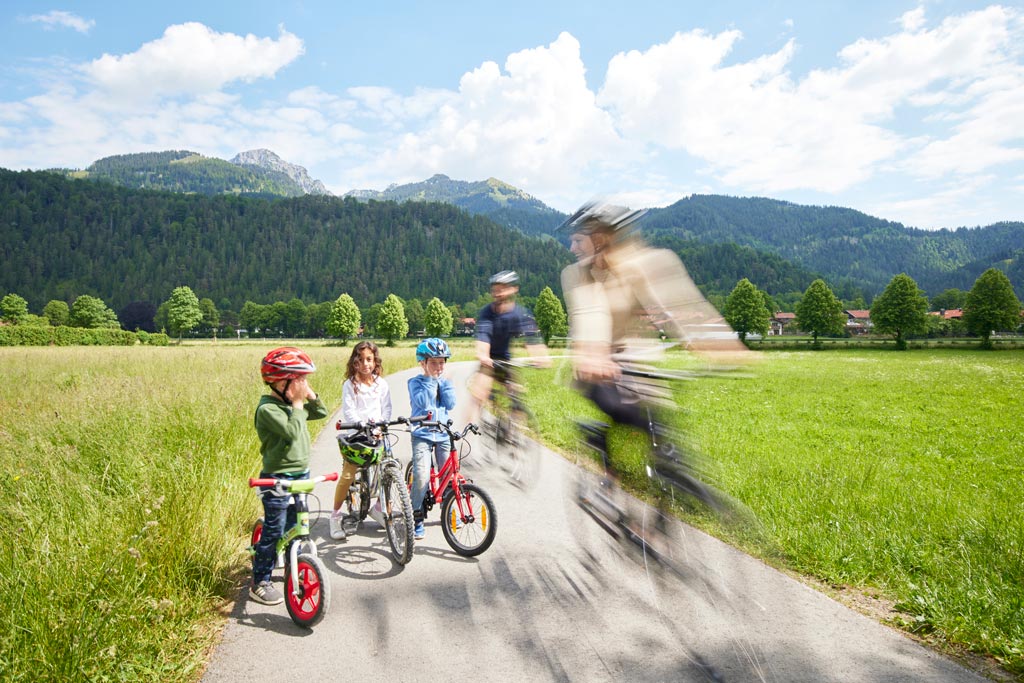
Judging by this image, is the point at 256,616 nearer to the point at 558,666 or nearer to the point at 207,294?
the point at 558,666

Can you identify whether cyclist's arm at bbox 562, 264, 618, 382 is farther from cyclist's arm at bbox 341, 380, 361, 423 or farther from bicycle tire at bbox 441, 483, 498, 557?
cyclist's arm at bbox 341, 380, 361, 423

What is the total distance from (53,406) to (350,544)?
7.24 metres

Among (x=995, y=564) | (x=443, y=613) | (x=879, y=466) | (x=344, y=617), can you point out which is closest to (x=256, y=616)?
(x=344, y=617)

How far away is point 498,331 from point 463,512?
288 cm

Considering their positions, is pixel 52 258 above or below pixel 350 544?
above

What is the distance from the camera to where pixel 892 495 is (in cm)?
591

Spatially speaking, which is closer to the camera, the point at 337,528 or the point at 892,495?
the point at 337,528

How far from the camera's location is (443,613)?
3.54 metres

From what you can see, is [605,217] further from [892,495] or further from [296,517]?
[892,495]

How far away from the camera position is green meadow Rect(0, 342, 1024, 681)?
2930 mm

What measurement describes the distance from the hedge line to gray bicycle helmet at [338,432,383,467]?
53.1 metres

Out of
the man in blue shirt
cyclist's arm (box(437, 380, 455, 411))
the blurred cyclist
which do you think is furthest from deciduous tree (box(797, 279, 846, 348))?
the blurred cyclist

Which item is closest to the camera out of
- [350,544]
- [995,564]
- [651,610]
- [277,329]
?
[651,610]

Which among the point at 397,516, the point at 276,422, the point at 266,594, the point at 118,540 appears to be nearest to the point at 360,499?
the point at 397,516
